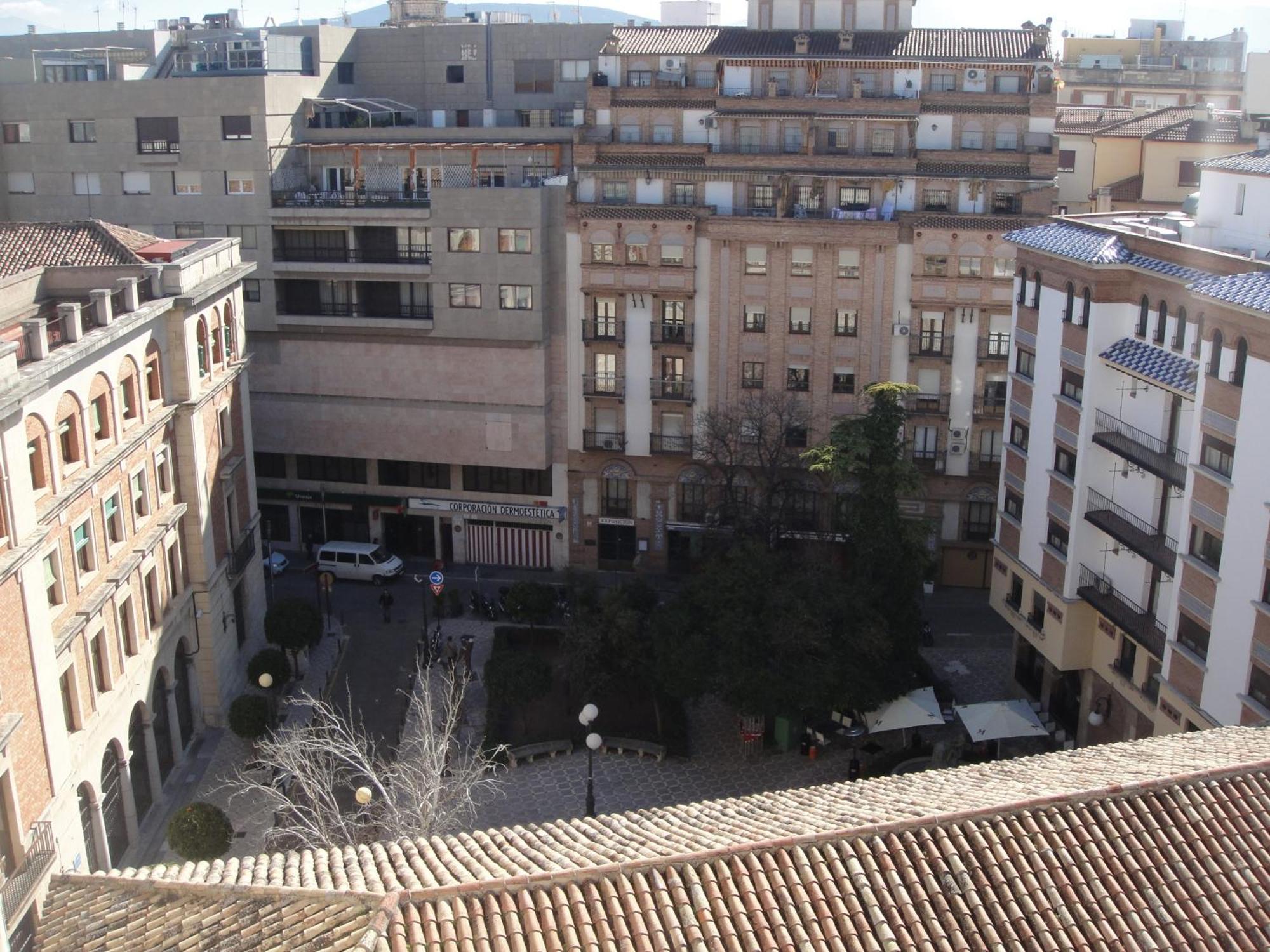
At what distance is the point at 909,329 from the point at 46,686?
111ft

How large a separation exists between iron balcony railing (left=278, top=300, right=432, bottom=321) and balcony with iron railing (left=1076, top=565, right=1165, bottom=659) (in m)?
28.7

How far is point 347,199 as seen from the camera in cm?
5628

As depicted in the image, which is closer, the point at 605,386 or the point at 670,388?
the point at 670,388

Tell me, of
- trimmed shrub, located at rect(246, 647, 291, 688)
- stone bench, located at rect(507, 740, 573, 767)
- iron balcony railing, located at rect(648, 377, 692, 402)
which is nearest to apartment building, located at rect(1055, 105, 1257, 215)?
iron balcony railing, located at rect(648, 377, 692, 402)

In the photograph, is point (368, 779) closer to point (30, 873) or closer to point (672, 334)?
point (30, 873)

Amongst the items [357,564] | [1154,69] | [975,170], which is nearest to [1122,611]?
[975,170]

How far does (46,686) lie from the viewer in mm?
29609

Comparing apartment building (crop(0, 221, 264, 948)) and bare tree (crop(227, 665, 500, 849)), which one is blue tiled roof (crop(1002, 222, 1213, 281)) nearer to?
bare tree (crop(227, 665, 500, 849))

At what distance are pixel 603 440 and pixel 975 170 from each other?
1836 cm

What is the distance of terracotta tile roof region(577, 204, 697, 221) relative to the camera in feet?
171

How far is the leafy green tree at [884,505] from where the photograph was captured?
41562mm

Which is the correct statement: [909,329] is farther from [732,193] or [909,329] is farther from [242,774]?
[242,774]

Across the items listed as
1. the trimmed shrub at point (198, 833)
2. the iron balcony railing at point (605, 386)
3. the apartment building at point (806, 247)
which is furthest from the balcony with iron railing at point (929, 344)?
the trimmed shrub at point (198, 833)

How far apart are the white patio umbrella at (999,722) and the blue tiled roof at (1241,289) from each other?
13.7 m
